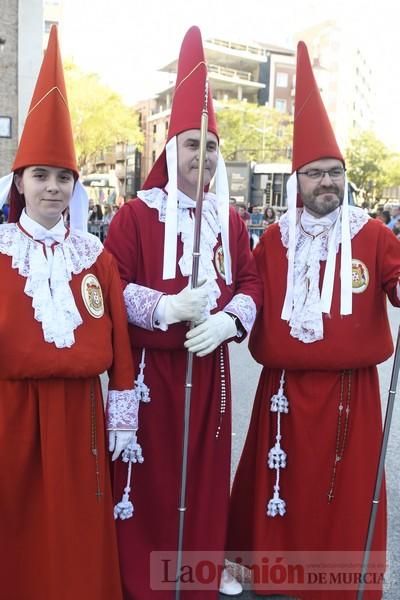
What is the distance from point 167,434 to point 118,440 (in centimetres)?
31

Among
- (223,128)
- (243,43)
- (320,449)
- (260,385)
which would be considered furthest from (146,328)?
(243,43)

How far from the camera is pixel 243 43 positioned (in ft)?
198

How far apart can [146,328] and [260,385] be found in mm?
692

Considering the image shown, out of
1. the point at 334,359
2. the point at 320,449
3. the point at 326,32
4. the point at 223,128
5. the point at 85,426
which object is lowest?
the point at 320,449

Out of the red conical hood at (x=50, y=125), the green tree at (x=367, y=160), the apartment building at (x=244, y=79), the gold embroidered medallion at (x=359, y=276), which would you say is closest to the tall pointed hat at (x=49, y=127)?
Answer: the red conical hood at (x=50, y=125)

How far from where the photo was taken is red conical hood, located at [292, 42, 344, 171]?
2441 millimetres

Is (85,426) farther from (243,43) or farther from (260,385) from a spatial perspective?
(243,43)

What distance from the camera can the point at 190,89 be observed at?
2395 mm

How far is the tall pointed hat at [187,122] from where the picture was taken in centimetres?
234

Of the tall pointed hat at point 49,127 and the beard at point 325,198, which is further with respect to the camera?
the beard at point 325,198

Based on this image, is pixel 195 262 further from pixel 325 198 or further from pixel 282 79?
pixel 282 79

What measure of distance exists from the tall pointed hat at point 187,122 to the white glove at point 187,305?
0.18 meters

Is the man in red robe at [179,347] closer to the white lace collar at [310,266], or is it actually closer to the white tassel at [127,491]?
the white tassel at [127,491]

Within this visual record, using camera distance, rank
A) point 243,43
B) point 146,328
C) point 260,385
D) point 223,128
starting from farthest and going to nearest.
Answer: point 243,43
point 223,128
point 260,385
point 146,328
